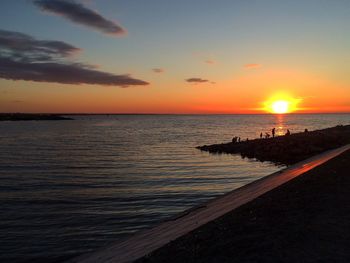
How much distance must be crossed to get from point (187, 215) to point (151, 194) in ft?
26.4

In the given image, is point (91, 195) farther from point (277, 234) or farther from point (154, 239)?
point (277, 234)

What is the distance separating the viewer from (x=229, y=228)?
1052 centimetres

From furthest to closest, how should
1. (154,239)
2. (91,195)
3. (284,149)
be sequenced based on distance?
1. (284,149)
2. (91,195)
3. (154,239)

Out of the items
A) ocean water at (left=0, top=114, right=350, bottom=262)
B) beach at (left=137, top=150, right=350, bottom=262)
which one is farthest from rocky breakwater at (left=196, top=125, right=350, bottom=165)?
beach at (left=137, top=150, right=350, bottom=262)

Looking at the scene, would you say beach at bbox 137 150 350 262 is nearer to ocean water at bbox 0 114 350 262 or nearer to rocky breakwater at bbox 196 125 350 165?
ocean water at bbox 0 114 350 262

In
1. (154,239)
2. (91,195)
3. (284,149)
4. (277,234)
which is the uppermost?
(277,234)

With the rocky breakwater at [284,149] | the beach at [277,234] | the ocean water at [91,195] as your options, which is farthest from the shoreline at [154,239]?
the rocky breakwater at [284,149]

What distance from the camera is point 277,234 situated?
9.37m

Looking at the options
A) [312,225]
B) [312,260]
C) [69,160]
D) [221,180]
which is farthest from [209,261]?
[69,160]

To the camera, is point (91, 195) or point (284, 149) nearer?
point (91, 195)

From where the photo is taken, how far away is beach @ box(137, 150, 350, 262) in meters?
8.18

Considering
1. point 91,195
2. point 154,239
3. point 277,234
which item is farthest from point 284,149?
point 277,234

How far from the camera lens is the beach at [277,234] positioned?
26.8 feet

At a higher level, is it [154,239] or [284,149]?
[284,149]
